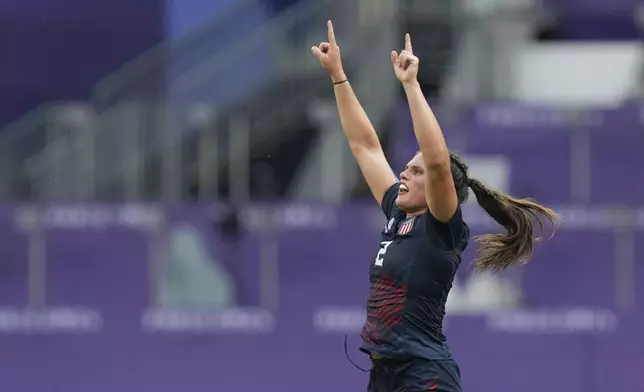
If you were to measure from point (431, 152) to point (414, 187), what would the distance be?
0.34 m

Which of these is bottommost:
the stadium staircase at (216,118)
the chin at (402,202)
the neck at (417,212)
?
the neck at (417,212)

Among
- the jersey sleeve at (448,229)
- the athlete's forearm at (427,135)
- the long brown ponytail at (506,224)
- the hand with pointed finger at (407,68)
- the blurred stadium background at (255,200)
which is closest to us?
the athlete's forearm at (427,135)

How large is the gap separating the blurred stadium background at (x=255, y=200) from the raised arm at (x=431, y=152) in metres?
5.59

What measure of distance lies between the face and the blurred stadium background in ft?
17.6

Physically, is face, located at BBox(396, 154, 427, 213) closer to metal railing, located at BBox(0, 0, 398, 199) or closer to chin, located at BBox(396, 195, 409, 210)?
chin, located at BBox(396, 195, 409, 210)

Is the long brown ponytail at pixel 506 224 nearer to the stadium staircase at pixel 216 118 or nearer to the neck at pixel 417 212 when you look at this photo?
the neck at pixel 417 212

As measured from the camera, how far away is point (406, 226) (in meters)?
5.04

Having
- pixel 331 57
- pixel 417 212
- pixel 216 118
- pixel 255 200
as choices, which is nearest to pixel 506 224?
pixel 417 212

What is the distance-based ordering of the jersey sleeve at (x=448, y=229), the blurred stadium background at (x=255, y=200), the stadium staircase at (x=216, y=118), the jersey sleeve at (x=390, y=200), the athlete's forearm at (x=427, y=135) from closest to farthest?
the athlete's forearm at (x=427, y=135), the jersey sleeve at (x=448, y=229), the jersey sleeve at (x=390, y=200), the blurred stadium background at (x=255, y=200), the stadium staircase at (x=216, y=118)

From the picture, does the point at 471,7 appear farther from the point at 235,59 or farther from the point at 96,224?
the point at 96,224

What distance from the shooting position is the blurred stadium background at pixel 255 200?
10359mm

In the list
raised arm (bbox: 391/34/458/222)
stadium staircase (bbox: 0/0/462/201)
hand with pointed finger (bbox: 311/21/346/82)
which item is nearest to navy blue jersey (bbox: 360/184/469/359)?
raised arm (bbox: 391/34/458/222)

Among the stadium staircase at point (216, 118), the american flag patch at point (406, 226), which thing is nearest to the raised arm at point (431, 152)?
the american flag patch at point (406, 226)

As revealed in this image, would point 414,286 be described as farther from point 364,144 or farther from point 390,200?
point 364,144
